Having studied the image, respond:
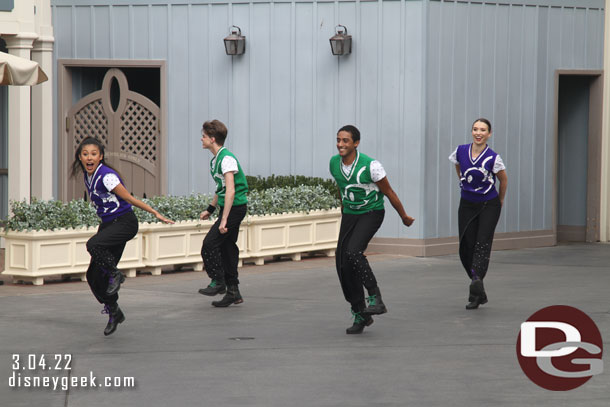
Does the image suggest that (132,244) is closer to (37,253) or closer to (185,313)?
(37,253)

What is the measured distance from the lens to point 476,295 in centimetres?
947

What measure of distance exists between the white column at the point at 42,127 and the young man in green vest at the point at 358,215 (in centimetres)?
737

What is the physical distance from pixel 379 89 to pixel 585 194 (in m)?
4.09

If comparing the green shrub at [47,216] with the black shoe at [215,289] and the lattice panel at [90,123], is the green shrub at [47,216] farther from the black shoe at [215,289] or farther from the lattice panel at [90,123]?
the lattice panel at [90,123]

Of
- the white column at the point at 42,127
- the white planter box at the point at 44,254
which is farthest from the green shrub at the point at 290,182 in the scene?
the white planter box at the point at 44,254

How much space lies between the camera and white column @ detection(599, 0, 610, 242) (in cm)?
1528

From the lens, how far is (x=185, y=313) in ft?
30.7

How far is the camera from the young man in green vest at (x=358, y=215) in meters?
8.23

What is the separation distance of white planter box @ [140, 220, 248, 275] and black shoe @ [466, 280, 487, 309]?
3816 millimetres

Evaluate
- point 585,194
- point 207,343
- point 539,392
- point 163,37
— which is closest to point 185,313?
point 207,343

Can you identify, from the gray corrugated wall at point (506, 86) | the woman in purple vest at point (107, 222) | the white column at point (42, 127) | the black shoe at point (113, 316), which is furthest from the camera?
the white column at point (42, 127)

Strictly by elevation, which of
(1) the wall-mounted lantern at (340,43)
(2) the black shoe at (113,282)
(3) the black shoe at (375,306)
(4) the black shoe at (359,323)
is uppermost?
(1) the wall-mounted lantern at (340,43)

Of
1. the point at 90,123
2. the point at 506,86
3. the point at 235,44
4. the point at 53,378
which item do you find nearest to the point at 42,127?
the point at 90,123

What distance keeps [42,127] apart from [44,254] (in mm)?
4092
